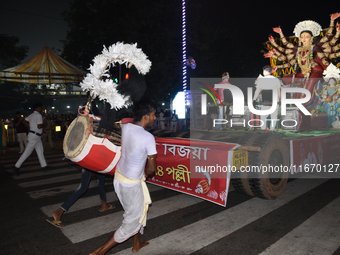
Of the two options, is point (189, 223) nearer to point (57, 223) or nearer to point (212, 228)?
point (212, 228)

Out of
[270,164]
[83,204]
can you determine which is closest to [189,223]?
[270,164]

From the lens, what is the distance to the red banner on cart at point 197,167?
377cm

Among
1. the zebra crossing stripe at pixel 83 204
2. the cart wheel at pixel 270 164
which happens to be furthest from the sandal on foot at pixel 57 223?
the cart wheel at pixel 270 164

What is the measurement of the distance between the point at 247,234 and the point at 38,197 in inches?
164

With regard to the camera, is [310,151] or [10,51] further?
[10,51]

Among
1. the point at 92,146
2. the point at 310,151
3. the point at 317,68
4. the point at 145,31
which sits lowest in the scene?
the point at 310,151

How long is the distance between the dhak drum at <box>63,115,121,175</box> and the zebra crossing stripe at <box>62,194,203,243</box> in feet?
3.46

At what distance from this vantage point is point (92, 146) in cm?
295

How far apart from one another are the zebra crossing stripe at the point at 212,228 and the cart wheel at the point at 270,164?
25 centimetres

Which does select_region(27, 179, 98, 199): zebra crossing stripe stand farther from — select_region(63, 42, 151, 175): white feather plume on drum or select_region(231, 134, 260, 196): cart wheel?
select_region(231, 134, 260, 196): cart wheel

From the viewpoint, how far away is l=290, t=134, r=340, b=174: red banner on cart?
16.1 ft

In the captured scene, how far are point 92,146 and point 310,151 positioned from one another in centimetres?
446

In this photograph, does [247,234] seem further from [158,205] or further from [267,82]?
[267,82]

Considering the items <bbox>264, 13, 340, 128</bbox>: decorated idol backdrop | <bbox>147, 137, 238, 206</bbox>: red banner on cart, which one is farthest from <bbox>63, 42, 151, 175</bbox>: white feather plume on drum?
<bbox>264, 13, 340, 128</bbox>: decorated idol backdrop
